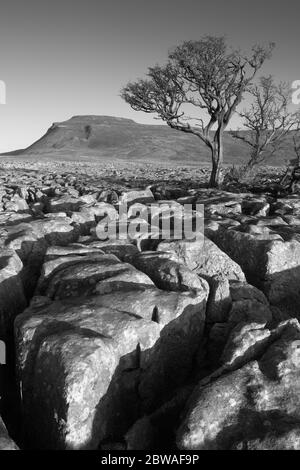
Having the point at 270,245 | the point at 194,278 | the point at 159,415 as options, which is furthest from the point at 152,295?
the point at 270,245

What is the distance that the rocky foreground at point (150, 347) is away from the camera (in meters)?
5.40

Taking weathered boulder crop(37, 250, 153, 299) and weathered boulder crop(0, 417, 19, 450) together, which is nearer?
weathered boulder crop(0, 417, 19, 450)

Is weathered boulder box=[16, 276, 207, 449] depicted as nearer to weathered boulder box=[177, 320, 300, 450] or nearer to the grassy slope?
weathered boulder box=[177, 320, 300, 450]

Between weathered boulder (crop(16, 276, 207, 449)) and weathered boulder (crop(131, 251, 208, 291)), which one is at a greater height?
weathered boulder (crop(131, 251, 208, 291))

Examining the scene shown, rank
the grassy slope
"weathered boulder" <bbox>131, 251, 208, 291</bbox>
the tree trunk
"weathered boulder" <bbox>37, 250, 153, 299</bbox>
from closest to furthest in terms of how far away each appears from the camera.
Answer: "weathered boulder" <bbox>37, 250, 153, 299</bbox> → "weathered boulder" <bbox>131, 251, 208, 291</bbox> → the tree trunk → the grassy slope

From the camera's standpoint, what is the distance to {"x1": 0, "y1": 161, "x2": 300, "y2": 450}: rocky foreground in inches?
213

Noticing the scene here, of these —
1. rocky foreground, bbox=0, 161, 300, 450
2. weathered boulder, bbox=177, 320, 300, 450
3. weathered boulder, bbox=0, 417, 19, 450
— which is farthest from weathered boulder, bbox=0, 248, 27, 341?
weathered boulder, bbox=177, 320, 300, 450

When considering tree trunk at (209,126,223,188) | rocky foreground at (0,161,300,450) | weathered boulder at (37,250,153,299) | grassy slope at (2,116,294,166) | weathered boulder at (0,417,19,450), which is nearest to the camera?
weathered boulder at (0,417,19,450)

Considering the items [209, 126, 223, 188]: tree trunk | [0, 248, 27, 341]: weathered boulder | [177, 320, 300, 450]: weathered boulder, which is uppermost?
[209, 126, 223, 188]: tree trunk

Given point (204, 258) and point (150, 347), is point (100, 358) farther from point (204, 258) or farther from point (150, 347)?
point (204, 258)

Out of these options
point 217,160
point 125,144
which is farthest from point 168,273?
point 125,144

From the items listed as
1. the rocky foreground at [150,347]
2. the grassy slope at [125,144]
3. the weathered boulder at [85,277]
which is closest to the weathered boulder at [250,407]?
the rocky foreground at [150,347]

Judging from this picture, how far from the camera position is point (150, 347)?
6.61m

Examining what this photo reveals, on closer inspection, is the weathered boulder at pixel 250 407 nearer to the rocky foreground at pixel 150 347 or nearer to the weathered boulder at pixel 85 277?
the rocky foreground at pixel 150 347
